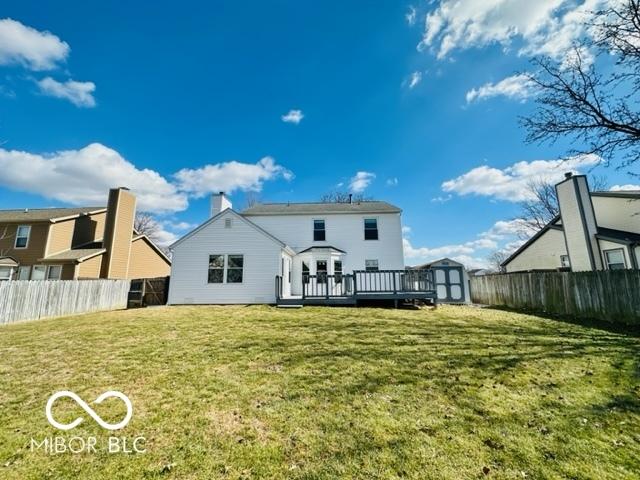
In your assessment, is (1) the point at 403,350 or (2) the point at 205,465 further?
(1) the point at 403,350

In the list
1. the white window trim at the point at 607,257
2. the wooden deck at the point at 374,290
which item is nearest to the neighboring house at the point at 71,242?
the wooden deck at the point at 374,290

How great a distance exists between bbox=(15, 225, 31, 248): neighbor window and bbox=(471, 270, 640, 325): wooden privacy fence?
104 feet

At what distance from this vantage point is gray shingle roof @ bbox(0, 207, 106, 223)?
19.6 metres

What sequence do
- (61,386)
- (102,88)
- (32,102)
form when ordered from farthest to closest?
1. (32,102)
2. (102,88)
3. (61,386)

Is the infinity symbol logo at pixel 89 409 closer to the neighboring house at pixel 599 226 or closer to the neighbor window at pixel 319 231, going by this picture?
the neighbor window at pixel 319 231

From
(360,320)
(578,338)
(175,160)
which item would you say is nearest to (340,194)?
(175,160)

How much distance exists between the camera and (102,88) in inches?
507

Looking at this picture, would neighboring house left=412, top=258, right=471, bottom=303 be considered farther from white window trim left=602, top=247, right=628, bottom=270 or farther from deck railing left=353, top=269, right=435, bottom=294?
white window trim left=602, top=247, right=628, bottom=270

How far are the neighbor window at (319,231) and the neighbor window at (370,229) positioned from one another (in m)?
2.89

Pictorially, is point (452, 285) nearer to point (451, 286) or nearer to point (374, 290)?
point (451, 286)

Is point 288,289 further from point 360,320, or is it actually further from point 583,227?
point 583,227

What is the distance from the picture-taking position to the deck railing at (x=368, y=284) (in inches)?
540

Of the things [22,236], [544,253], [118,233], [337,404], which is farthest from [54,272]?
[544,253]

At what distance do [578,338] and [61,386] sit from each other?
12.0m
